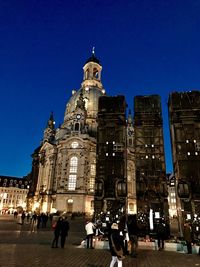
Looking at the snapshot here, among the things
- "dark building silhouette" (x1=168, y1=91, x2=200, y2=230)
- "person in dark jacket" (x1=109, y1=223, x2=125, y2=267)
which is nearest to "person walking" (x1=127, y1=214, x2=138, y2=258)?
"person in dark jacket" (x1=109, y1=223, x2=125, y2=267)

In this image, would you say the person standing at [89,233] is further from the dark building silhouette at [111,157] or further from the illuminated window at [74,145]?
the illuminated window at [74,145]

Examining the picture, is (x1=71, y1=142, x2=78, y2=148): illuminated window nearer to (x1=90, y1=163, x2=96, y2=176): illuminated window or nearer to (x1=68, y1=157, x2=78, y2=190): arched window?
(x1=68, y1=157, x2=78, y2=190): arched window

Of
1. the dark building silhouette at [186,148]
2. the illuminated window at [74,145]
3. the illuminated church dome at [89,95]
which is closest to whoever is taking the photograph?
the dark building silhouette at [186,148]

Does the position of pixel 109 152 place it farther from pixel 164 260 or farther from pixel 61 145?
pixel 61 145

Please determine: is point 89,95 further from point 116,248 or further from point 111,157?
point 116,248

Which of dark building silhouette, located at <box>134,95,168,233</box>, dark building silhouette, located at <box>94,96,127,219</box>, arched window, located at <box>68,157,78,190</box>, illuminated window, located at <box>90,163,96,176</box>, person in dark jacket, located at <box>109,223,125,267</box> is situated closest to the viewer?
person in dark jacket, located at <box>109,223,125,267</box>

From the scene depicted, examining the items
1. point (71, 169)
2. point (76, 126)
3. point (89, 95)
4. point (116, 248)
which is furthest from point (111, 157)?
point (89, 95)

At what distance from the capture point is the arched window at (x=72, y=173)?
2394 inches

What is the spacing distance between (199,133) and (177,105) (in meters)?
4.41

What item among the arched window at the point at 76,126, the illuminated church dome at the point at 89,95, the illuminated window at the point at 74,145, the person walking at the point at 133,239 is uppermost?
the illuminated church dome at the point at 89,95

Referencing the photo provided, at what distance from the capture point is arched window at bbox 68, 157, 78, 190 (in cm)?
6080

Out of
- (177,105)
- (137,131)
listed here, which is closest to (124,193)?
(137,131)

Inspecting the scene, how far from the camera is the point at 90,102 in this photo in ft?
→ 267

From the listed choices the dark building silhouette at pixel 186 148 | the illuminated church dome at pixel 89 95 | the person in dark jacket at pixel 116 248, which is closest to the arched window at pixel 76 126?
the illuminated church dome at pixel 89 95
